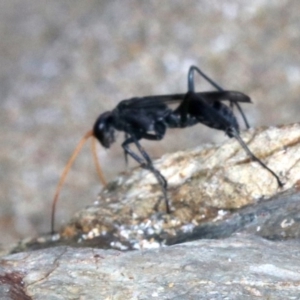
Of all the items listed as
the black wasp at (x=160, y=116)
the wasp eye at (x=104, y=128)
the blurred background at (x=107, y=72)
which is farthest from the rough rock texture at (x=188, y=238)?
the blurred background at (x=107, y=72)

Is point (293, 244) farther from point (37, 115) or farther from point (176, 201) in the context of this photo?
point (37, 115)

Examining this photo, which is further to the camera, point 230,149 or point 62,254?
point 230,149

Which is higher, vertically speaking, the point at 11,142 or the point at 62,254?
the point at 11,142

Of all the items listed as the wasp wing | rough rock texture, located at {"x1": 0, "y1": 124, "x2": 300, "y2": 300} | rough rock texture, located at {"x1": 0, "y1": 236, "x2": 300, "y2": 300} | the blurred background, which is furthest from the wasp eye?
the blurred background

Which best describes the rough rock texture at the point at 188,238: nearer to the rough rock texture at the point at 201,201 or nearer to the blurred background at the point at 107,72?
the rough rock texture at the point at 201,201

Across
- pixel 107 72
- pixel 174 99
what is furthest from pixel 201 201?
pixel 107 72

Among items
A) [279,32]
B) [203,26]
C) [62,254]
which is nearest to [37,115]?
[203,26]
